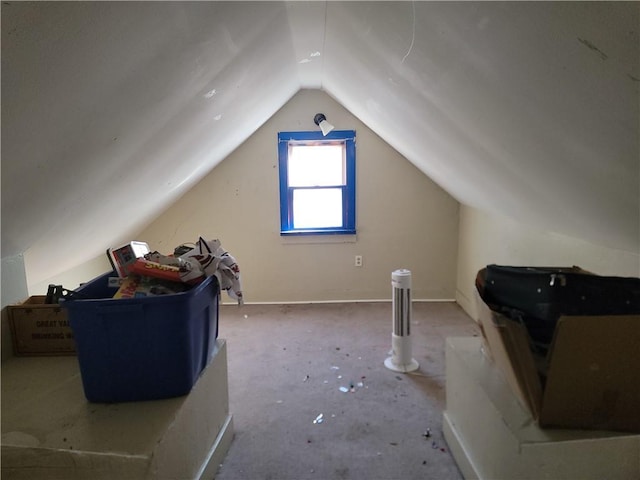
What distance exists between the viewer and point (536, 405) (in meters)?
1.33

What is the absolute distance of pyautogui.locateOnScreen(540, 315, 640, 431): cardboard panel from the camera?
48.4 inches

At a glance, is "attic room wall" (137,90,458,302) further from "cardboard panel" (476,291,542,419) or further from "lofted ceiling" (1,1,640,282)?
"cardboard panel" (476,291,542,419)

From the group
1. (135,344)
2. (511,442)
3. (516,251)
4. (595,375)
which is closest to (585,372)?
(595,375)

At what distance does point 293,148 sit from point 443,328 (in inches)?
84.3

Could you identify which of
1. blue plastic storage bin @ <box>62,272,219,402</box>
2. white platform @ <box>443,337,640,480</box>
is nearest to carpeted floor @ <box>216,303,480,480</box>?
white platform @ <box>443,337,640,480</box>

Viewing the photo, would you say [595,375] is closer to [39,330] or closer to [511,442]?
[511,442]

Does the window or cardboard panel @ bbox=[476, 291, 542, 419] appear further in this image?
the window

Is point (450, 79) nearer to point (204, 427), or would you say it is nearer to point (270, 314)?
point (204, 427)

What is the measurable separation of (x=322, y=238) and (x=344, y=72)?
1.92 metres

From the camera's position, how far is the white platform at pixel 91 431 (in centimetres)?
124

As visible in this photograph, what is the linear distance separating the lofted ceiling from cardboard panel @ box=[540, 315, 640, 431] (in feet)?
1.33

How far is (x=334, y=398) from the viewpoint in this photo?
8.18 feet

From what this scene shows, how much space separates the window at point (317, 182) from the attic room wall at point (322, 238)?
8cm

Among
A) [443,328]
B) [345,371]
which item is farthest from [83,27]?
[443,328]
